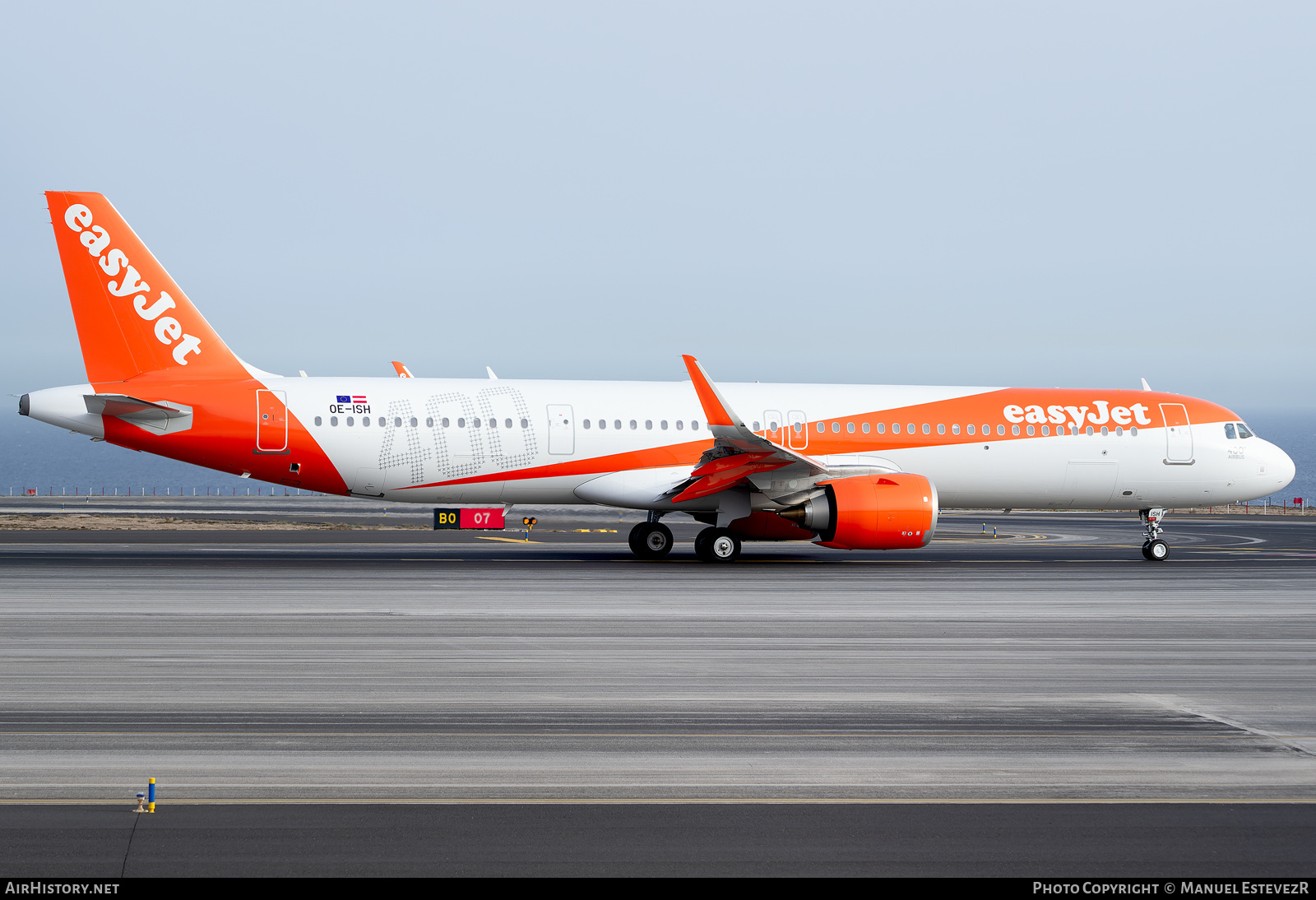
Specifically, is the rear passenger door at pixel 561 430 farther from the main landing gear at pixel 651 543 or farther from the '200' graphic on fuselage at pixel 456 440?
the main landing gear at pixel 651 543

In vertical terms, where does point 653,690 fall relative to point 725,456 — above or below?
below

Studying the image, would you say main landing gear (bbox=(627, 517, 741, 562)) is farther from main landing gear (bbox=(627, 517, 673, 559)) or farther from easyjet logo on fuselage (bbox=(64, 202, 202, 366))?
easyjet logo on fuselage (bbox=(64, 202, 202, 366))

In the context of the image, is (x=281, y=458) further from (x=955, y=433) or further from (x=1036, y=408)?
(x=1036, y=408)

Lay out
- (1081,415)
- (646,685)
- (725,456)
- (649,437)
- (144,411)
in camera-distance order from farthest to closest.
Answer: (1081,415) < (649,437) < (725,456) < (144,411) < (646,685)

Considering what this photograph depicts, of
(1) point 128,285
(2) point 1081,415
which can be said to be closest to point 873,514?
(2) point 1081,415

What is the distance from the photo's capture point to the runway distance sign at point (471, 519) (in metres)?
29.6

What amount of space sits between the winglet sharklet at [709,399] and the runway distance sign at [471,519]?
10.5 meters

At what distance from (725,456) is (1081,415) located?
877 centimetres

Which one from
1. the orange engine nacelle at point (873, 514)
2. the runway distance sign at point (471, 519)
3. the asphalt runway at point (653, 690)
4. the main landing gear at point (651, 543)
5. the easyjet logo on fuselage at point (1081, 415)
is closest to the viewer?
the asphalt runway at point (653, 690)

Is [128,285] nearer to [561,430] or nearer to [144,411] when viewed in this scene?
[144,411]

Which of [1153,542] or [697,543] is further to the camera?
[1153,542]

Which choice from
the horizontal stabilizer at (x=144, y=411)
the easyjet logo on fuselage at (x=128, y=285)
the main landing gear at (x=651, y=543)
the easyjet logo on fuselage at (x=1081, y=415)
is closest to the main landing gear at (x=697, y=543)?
the main landing gear at (x=651, y=543)

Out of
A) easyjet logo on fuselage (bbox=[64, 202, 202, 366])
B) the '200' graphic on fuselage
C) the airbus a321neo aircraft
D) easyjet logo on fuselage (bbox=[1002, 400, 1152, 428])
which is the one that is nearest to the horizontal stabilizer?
the airbus a321neo aircraft

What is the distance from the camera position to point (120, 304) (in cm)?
2064
